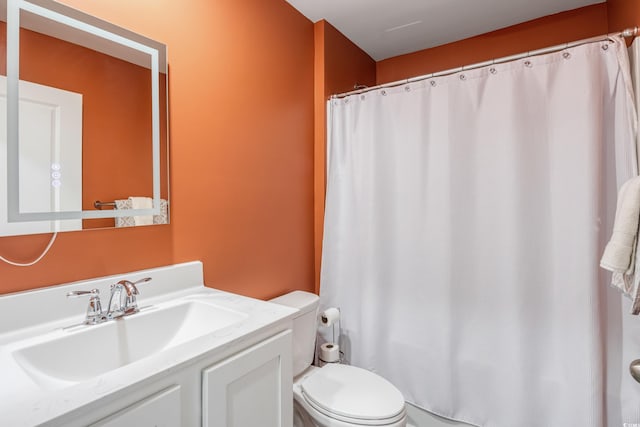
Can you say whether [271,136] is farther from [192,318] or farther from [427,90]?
[192,318]

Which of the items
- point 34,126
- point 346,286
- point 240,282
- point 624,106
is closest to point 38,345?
point 34,126

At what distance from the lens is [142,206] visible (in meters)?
1.20

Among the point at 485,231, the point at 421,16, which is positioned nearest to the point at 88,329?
the point at 485,231

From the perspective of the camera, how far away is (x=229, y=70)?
1.50 metres

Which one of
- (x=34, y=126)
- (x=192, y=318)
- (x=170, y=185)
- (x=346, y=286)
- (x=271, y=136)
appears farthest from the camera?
(x=346, y=286)

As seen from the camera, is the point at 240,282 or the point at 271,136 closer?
the point at 240,282

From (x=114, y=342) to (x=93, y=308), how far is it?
123 mm

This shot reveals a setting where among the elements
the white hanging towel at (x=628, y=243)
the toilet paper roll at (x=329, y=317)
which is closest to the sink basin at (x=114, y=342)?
the toilet paper roll at (x=329, y=317)

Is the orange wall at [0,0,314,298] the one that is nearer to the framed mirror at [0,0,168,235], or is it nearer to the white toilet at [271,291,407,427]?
the framed mirror at [0,0,168,235]

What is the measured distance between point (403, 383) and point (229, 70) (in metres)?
1.87

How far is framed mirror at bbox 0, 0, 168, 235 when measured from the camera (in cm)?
91

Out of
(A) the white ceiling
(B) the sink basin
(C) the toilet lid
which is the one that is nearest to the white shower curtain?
(C) the toilet lid

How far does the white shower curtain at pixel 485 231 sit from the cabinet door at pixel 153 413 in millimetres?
1325

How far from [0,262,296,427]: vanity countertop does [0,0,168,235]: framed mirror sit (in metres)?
0.21
